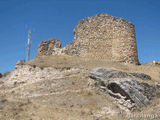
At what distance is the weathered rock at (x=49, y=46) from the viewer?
20234 mm

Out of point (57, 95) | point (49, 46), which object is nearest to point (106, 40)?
point (49, 46)

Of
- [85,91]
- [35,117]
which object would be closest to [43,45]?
[85,91]

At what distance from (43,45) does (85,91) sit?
1093 centimetres

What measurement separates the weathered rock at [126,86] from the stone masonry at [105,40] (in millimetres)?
5164

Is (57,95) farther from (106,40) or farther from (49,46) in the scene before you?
(49,46)

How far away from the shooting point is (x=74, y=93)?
11.4 meters

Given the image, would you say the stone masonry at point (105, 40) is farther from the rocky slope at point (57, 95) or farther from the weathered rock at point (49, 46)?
the rocky slope at point (57, 95)

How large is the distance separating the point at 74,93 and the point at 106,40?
303 inches

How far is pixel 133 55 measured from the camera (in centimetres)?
1759

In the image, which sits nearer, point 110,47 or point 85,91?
point 85,91

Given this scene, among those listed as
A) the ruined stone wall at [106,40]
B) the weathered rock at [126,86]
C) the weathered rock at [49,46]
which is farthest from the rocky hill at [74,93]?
the weathered rock at [49,46]

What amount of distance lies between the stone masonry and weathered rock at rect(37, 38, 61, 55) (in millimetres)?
2045

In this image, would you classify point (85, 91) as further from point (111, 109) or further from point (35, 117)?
point (35, 117)

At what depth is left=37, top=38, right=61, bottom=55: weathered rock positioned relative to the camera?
2023cm
